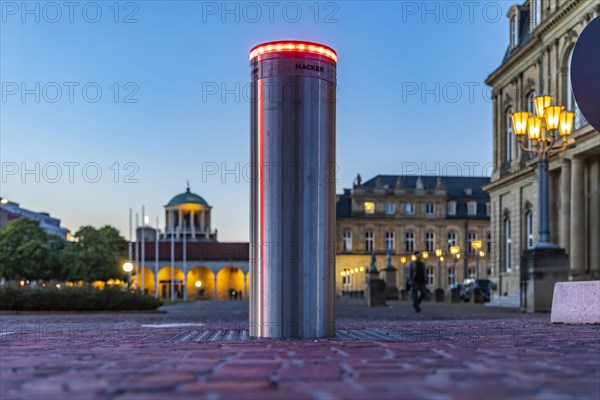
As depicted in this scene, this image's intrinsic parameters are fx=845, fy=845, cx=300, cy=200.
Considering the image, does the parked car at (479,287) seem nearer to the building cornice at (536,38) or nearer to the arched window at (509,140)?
the arched window at (509,140)

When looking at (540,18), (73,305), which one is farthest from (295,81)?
(540,18)

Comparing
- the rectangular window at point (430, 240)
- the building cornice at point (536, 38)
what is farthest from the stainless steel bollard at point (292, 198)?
the rectangular window at point (430, 240)

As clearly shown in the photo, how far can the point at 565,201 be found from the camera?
A: 1471 inches

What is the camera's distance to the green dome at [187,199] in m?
116

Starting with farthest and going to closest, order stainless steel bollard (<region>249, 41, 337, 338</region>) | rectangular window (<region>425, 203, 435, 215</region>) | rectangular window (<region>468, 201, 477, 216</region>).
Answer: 1. rectangular window (<region>468, 201, 477, 216</region>)
2. rectangular window (<region>425, 203, 435, 215</region>)
3. stainless steel bollard (<region>249, 41, 337, 338</region>)

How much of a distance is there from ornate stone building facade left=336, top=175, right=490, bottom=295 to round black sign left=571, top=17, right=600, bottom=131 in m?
96.3

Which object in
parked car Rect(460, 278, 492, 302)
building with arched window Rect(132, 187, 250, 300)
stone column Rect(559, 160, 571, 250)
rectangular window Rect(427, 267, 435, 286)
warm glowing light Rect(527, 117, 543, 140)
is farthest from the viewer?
building with arched window Rect(132, 187, 250, 300)

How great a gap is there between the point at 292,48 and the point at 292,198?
49.3 inches

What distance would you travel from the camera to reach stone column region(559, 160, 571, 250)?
37.1m

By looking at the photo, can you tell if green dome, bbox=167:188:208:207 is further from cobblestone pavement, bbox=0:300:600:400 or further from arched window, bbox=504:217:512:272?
cobblestone pavement, bbox=0:300:600:400

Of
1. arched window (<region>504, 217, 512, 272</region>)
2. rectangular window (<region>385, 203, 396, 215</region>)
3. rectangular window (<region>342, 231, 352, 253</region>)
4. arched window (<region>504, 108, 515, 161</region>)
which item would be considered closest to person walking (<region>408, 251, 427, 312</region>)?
arched window (<region>504, 217, 512, 272</region>)

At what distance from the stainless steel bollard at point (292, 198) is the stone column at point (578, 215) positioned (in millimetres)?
31019

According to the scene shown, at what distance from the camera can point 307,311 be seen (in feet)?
22.8

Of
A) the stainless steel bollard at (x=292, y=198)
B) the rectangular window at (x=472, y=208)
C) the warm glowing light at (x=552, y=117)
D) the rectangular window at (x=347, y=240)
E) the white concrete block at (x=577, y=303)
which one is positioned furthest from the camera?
the rectangular window at (x=472, y=208)
